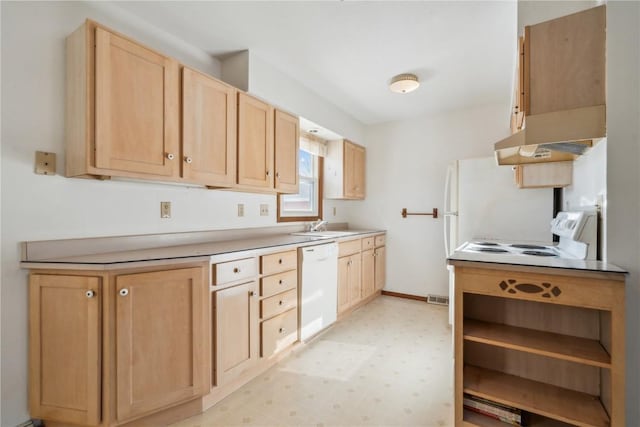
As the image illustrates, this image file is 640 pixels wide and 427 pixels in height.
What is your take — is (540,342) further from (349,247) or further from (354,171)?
(354,171)

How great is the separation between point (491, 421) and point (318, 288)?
152 cm

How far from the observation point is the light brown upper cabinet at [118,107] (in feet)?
4.71

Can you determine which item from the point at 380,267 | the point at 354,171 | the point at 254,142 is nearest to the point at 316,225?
the point at 354,171

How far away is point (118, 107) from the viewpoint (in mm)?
1522

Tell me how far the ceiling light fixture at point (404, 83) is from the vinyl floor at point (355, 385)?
2418mm

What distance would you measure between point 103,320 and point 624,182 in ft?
8.14

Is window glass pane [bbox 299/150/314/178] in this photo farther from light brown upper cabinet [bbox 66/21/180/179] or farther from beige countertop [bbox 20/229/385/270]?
light brown upper cabinet [bbox 66/21/180/179]

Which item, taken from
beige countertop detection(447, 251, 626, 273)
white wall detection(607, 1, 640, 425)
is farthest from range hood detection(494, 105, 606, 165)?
beige countertop detection(447, 251, 626, 273)

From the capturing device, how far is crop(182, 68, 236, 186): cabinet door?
183 cm

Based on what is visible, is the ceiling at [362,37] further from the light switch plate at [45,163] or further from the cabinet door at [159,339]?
the cabinet door at [159,339]

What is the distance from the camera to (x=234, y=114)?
7.01 feet

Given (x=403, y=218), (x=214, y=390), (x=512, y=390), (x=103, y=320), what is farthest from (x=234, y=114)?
(x=403, y=218)

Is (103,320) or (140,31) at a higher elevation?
(140,31)

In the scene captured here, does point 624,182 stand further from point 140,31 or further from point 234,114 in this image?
point 140,31
